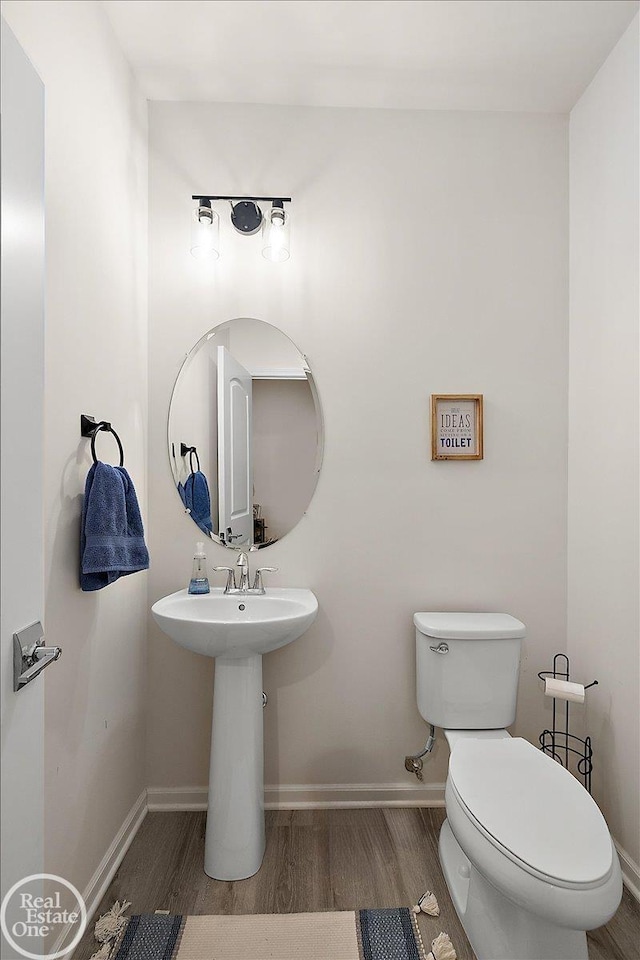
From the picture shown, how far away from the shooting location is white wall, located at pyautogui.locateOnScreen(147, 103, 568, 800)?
2305 mm

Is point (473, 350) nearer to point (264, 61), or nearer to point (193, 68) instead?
point (264, 61)

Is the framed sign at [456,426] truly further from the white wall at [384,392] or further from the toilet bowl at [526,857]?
the toilet bowl at [526,857]

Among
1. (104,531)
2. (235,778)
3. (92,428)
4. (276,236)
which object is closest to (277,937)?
(235,778)

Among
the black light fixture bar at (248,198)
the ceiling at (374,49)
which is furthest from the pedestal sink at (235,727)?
the ceiling at (374,49)

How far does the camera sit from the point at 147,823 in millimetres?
2199

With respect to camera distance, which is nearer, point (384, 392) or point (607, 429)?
point (607, 429)

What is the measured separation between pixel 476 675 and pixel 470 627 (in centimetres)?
16

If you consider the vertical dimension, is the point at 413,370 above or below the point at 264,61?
below

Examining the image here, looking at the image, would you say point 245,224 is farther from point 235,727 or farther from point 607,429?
point 235,727

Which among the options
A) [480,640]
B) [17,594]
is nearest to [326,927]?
[480,640]

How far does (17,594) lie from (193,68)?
195 cm

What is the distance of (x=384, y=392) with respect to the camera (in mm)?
2316

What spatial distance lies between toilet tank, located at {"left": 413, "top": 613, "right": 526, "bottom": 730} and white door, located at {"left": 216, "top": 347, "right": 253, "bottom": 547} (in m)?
0.79

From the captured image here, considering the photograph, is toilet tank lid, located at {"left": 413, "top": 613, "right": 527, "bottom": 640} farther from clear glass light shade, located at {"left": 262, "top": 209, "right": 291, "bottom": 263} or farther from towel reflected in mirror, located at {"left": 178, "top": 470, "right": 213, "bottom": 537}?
clear glass light shade, located at {"left": 262, "top": 209, "right": 291, "bottom": 263}
